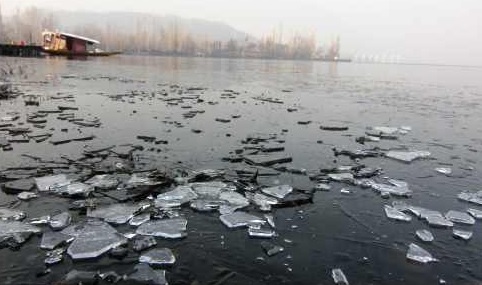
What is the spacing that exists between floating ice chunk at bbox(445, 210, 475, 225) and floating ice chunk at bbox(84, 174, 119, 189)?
6354mm

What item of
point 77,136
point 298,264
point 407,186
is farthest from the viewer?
point 77,136

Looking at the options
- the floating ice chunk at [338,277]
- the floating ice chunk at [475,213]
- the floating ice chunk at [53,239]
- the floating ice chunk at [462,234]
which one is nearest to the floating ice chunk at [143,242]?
the floating ice chunk at [53,239]

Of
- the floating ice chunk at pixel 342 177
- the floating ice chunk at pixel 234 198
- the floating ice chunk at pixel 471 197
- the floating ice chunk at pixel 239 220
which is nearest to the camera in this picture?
the floating ice chunk at pixel 239 220

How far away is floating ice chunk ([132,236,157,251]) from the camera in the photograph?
5816 millimetres

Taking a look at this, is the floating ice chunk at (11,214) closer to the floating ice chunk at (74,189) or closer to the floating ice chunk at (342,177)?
the floating ice chunk at (74,189)

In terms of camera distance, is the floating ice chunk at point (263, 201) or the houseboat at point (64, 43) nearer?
the floating ice chunk at point (263, 201)

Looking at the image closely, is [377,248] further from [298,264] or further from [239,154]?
[239,154]

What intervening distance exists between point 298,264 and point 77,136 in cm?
863

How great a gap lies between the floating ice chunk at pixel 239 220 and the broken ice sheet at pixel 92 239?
65.3 inches

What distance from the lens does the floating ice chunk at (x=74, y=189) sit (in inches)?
298

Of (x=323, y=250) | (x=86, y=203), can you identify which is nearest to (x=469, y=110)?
(x=323, y=250)

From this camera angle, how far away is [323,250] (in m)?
6.00

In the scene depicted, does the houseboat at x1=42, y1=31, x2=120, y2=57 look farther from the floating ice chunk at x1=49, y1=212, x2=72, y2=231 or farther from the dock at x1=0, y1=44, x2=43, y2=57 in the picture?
the floating ice chunk at x1=49, y1=212, x2=72, y2=231

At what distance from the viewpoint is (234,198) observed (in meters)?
7.69
